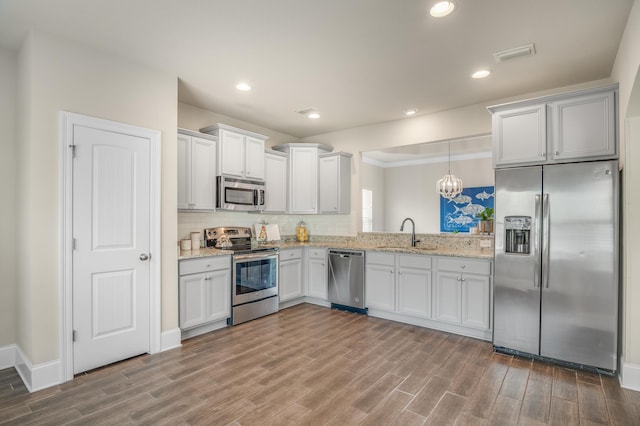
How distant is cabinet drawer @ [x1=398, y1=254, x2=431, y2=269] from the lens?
3994 millimetres

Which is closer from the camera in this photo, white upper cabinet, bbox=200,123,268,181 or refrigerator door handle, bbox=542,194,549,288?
refrigerator door handle, bbox=542,194,549,288

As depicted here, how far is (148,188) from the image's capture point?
3189mm

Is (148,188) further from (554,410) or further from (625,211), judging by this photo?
(625,211)

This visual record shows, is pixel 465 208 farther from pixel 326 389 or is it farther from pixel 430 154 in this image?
pixel 326 389

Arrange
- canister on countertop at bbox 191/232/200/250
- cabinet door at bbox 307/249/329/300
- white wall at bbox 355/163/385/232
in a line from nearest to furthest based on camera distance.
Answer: canister on countertop at bbox 191/232/200/250 < cabinet door at bbox 307/249/329/300 < white wall at bbox 355/163/385/232

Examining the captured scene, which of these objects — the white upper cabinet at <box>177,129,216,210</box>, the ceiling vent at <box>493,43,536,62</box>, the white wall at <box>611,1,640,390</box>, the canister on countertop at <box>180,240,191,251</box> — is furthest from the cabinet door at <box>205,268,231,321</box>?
the white wall at <box>611,1,640,390</box>

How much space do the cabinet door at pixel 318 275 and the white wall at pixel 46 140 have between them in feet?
9.99

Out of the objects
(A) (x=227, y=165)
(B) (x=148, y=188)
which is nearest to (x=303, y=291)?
(A) (x=227, y=165)

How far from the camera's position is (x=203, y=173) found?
162 inches

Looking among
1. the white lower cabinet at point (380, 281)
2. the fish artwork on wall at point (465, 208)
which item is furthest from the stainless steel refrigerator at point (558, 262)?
the fish artwork on wall at point (465, 208)

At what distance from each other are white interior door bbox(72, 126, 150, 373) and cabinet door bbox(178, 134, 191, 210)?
691 mm

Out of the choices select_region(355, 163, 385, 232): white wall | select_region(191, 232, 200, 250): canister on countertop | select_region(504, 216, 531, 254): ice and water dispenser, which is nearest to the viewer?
select_region(504, 216, 531, 254): ice and water dispenser

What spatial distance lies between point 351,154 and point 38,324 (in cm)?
429

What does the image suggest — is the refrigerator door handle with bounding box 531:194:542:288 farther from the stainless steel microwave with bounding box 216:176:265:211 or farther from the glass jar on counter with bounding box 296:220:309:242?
the glass jar on counter with bounding box 296:220:309:242
